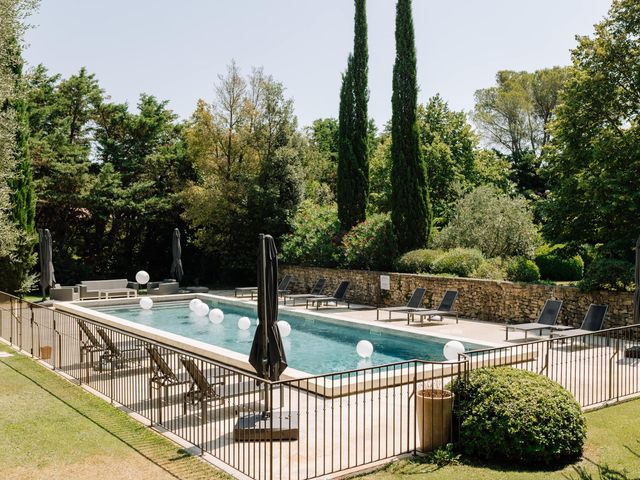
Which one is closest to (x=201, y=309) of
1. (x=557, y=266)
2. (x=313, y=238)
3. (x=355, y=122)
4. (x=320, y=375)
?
(x=313, y=238)

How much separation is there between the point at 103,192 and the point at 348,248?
1311cm

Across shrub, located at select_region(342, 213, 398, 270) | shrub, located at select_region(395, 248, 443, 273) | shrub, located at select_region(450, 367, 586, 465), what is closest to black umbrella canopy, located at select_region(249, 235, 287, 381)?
shrub, located at select_region(450, 367, 586, 465)

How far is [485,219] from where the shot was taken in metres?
22.0

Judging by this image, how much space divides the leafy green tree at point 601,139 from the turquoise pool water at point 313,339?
20.0 feet

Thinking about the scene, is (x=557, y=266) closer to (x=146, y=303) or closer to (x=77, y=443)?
(x=146, y=303)

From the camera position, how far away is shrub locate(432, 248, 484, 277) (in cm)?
1938

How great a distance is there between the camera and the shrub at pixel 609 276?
47.0 ft

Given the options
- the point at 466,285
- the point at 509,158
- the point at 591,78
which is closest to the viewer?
the point at 591,78

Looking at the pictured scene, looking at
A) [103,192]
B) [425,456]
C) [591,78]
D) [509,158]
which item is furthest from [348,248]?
[509,158]

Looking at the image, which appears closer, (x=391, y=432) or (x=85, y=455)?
(x=85, y=455)

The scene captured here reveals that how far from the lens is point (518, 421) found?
6.48m

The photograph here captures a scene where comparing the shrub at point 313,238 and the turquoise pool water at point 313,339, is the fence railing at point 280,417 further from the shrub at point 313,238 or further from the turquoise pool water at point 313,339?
the shrub at point 313,238

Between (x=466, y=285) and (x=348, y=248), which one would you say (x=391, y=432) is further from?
(x=348, y=248)

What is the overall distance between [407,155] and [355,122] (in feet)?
13.8
